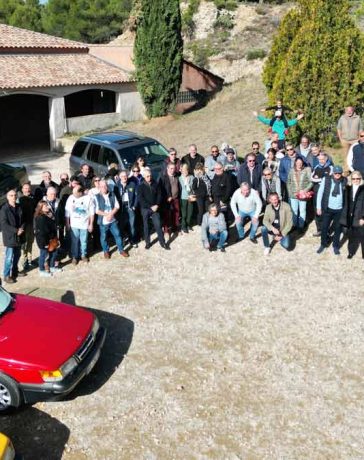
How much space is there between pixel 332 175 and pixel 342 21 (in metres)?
6.64

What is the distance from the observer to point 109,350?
23.0ft

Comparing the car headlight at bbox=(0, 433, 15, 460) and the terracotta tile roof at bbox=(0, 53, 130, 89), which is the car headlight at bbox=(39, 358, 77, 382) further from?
the terracotta tile roof at bbox=(0, 53, 130, 89)

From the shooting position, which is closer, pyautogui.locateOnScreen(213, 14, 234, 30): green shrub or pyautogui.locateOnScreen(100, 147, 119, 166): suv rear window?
pyautogui.locateOnScreen(100, 147, 119, 166): suv rear window

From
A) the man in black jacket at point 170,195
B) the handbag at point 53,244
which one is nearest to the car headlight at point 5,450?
the handbag at point 53,244

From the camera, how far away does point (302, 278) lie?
28.7 feet

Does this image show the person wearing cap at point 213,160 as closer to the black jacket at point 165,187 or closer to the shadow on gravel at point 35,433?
the black jacket at point 165,187

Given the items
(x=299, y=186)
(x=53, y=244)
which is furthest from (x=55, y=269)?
(x=299, y=186)

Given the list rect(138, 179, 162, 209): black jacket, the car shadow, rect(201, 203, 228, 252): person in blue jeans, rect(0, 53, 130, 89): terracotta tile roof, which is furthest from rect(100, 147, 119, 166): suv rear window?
rect(0, 53, 130, 89): terracotta tile roof

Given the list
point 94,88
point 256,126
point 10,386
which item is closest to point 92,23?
point 94,88

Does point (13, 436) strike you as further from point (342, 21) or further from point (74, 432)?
point (342, 21)

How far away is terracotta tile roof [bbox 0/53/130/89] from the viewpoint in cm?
2033

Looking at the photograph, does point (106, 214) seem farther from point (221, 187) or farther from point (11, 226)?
point (221, 187)

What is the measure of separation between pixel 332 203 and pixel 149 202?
346 centimetres

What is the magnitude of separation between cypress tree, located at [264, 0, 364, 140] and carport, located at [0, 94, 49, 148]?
14182 millimetres
